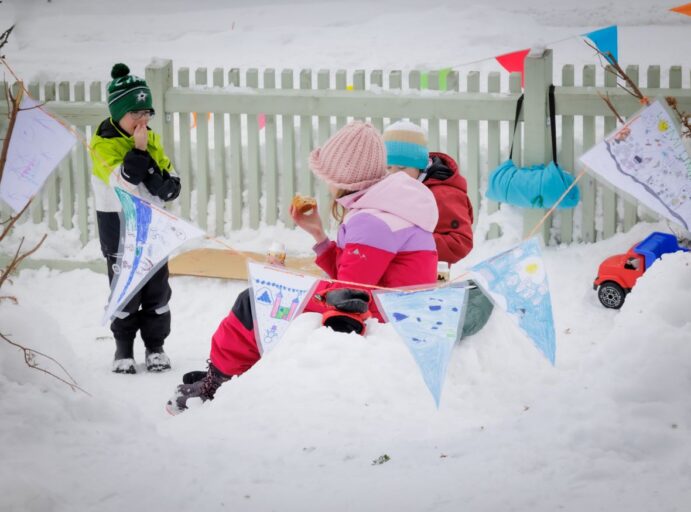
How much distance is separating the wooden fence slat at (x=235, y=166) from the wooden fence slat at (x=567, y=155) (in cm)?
263

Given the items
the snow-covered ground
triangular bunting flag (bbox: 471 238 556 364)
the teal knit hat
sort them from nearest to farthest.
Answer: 1. the snow-covered ground
2. triangular bunting flag (bbox: 471 238 556 364)
3. the teal knit hat

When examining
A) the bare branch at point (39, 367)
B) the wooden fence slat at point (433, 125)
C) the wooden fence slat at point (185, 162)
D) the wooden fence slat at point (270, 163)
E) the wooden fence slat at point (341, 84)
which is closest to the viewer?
the bare branch at point (39, 367)

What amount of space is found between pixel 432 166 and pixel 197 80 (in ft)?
11.4

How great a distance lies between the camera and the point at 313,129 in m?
8.88

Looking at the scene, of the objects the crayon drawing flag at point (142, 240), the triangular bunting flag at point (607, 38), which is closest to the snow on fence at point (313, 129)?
the triangular bunting flag at point (607, 38)

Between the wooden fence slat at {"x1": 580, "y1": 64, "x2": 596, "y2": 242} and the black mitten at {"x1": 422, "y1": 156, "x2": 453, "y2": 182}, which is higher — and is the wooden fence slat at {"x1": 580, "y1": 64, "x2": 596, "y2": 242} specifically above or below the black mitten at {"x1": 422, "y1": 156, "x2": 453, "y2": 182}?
below

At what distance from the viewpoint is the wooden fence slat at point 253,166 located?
8680 millimetres

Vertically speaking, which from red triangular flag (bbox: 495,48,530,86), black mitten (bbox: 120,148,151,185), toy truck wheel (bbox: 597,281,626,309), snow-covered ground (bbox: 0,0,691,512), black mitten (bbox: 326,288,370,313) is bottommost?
toy truck wheel (bbox: 597,281,626,309)

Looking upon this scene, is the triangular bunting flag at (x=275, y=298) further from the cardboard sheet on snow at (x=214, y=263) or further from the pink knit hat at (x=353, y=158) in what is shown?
the cardboard sheet on snow at (x=214, y=263)

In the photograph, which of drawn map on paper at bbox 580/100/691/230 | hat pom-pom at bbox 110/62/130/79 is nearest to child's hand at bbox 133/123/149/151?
hat pom-pom at bbox 110/62/130/79

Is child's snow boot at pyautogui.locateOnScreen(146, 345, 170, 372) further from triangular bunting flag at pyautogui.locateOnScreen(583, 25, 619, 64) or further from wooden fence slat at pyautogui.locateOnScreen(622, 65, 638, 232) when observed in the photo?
triangular bunting flag at pyautogui.locateOnScreen(583, 25, 619, 64)

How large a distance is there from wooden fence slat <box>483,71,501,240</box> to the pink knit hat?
10.4ft

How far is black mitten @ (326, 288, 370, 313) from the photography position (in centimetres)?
526

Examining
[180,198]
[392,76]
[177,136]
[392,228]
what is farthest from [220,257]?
[392,228]
